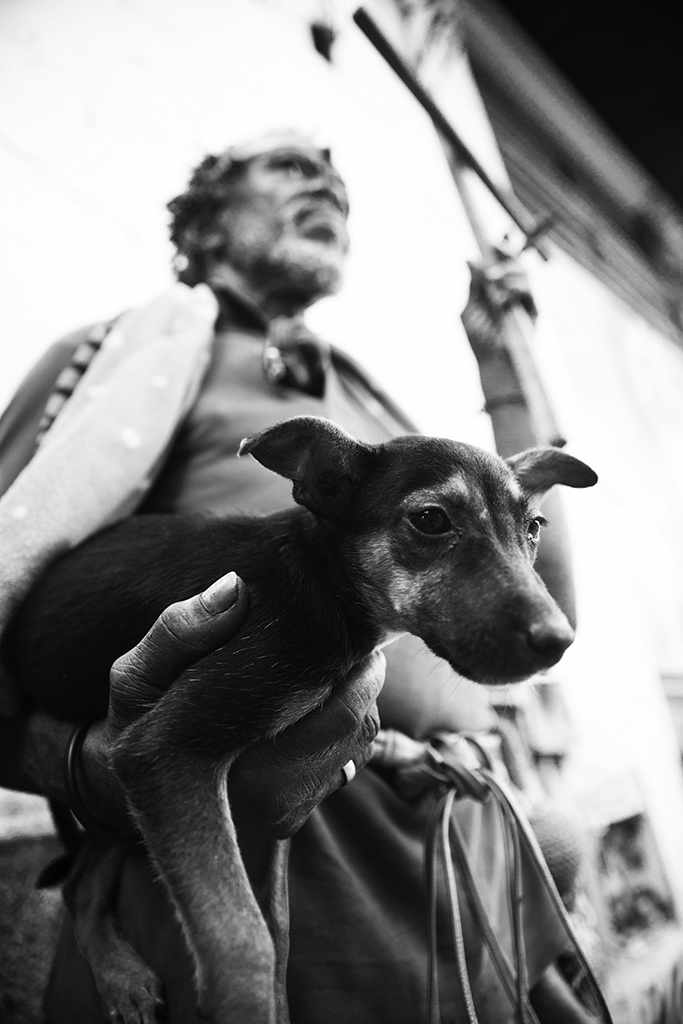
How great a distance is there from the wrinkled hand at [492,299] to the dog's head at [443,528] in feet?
0.41

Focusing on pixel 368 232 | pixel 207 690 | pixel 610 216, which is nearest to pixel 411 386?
pixel 368 232

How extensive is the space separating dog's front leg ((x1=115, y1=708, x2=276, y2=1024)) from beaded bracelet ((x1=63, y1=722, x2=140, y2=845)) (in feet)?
0.33

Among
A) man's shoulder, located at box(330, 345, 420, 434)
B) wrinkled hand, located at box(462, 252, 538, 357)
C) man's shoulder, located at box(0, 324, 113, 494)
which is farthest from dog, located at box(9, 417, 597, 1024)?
man's shoulder, located at box(330, 345, 420, 434)

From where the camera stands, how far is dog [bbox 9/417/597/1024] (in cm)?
44

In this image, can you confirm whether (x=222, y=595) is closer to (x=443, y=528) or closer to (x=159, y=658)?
(x=159, y=658)

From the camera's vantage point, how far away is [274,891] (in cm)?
Result: 54

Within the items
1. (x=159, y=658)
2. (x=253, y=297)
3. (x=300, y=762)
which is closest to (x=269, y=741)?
(x=300, y=762)

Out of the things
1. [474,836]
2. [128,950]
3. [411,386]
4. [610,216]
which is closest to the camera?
[128,950]

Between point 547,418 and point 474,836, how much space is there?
1.73 feet

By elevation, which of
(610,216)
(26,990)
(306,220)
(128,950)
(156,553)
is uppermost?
(610,216)

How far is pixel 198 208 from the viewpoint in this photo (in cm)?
112

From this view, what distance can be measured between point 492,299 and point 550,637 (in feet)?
1.24

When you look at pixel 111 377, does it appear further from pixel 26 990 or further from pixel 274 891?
pixel 26 990

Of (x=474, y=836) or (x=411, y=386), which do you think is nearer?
(x=474, y=836)
